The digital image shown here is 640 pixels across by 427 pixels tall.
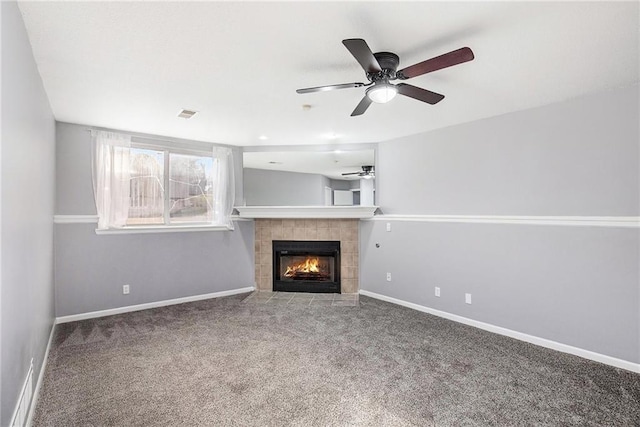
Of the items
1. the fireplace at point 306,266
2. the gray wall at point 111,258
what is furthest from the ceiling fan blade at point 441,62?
the gray wall at point 111,258

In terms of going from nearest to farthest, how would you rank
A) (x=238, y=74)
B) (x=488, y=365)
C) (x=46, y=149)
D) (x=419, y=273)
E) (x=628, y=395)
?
1. (x=628, y=395)
2. (x=238, y=74)
3. (x=488, y=365)
4. (x=46, y=149)
5. (x=419, y=273)

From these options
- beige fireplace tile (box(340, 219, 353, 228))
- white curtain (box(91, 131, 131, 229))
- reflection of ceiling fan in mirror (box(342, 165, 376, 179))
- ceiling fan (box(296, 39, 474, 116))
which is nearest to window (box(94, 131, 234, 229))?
white curtain (box(91, 131, 131, 229))

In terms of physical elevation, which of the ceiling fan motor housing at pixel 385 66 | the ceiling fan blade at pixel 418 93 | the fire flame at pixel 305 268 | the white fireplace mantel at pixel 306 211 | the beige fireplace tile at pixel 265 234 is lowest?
the fire flame at pixel 305 268

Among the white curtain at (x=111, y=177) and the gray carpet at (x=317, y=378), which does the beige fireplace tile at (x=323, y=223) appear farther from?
the white curtain at (x=111, y=177)

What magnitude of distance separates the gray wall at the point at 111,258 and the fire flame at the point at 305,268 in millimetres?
980

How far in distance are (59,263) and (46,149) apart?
1.50m

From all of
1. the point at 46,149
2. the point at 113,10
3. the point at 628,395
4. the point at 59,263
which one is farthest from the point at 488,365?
the point at 59,263

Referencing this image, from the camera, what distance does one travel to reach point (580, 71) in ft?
7.86

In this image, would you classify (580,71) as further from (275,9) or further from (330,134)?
(330,134)

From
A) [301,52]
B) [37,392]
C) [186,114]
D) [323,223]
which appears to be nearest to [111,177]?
[186,114]

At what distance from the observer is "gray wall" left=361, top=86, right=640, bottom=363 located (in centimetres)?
269

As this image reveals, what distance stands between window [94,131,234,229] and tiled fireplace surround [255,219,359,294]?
0.68 meters

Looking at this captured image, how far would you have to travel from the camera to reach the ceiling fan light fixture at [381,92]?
218cm

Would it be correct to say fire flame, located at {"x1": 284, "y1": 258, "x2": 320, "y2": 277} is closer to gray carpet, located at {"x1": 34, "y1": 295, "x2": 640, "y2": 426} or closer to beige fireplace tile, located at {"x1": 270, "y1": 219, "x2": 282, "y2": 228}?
beige fireplace tile, located at {"x1": 270, "y1": 219, "x2": 282, "y2": 228}
